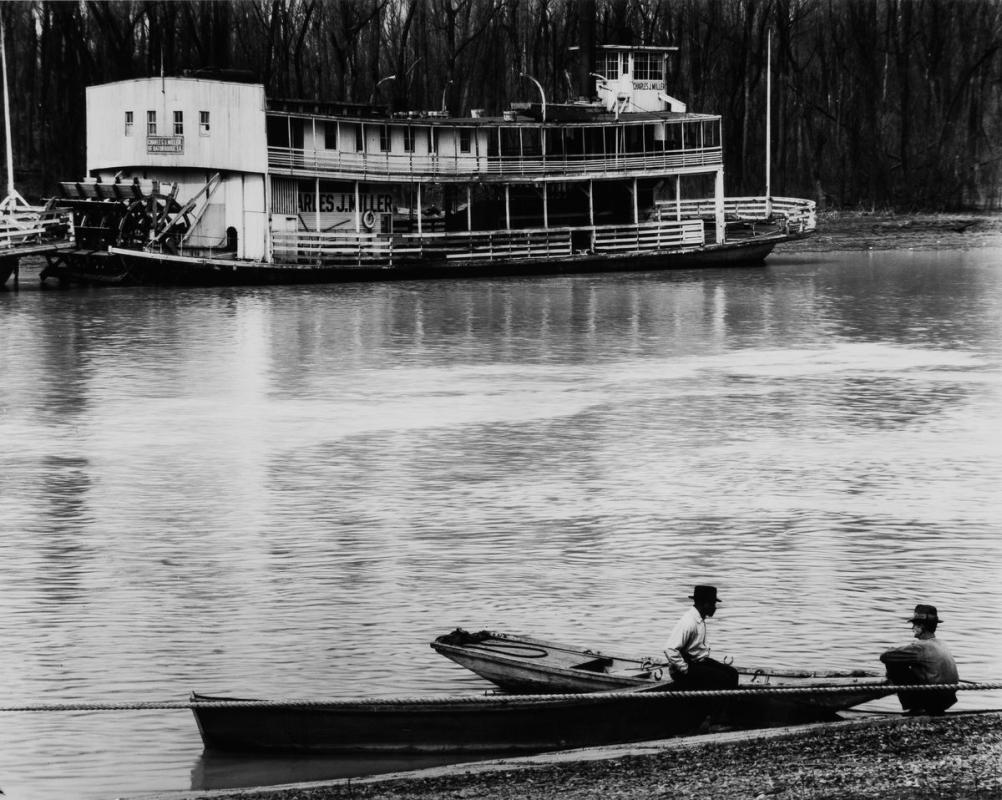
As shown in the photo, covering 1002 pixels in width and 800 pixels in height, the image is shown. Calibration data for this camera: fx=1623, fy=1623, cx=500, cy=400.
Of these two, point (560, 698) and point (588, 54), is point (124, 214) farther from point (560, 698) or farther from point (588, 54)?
point (560, 698)

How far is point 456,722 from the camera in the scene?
11.2 m

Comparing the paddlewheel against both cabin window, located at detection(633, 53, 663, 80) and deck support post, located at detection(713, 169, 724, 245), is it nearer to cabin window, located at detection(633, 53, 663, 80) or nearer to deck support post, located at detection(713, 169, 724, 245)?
cabin window, located at detection(633, 53, 663, 80)

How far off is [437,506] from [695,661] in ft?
31.3

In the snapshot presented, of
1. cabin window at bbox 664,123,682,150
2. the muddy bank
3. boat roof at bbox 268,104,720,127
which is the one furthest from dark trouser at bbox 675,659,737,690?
the muddy bank

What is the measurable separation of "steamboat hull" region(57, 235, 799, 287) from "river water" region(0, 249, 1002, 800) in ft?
38.4

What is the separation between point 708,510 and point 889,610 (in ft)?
16.3

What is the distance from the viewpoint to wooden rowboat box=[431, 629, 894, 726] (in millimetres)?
11453

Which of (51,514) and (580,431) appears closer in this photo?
(51,514)

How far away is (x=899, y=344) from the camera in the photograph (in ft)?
124

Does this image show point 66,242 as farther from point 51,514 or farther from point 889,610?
point 889,610

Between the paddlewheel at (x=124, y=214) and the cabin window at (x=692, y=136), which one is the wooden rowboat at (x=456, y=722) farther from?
the cabin window at (x=692, y=136)

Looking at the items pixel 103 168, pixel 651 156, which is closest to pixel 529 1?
pixel 651 156

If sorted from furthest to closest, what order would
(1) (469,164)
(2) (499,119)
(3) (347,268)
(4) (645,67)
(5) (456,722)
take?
(4) (645,67) → (2) (499,119) → (1) (469,164) → (3) (347,268) → (5) (456,722)

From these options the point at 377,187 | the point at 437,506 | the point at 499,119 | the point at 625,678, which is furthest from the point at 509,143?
the point at 625,678
